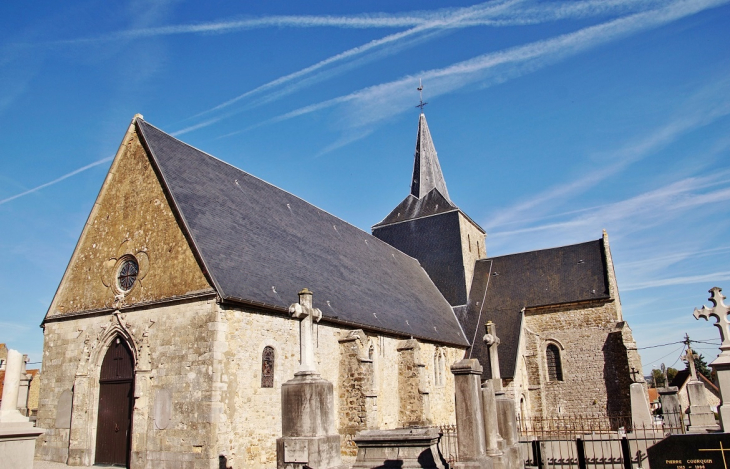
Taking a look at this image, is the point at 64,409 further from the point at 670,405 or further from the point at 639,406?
the point at 670,405

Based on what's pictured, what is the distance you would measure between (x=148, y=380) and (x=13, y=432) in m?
7.55

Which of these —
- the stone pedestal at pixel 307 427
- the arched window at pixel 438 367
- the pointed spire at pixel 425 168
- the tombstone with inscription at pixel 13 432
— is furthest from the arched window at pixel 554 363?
the tombstone with inscription at pixel 13 432

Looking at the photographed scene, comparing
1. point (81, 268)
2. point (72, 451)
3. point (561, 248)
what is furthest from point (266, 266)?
point (561, 248)

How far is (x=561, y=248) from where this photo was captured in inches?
1080

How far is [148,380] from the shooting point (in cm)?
1206

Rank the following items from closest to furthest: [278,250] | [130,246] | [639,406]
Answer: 1. [130,246]
2. [278,250]
3. [639,406]

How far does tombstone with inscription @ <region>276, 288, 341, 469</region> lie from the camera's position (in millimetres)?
7168

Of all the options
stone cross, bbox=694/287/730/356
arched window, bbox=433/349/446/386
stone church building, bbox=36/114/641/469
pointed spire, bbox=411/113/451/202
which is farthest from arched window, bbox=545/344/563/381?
stone cross, bbox=694/287/730/356

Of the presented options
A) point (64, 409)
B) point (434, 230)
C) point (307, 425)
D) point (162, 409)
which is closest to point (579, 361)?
point (434, 230)

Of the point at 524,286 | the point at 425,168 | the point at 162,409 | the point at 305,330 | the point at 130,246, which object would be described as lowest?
the point at 162,409

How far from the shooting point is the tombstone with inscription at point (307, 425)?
7.17m

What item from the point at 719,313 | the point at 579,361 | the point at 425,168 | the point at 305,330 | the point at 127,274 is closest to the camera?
the point at 305,330

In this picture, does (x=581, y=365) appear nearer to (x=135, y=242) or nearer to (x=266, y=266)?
(x=266, y=266)

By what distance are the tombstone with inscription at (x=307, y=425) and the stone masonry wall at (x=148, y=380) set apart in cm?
417
